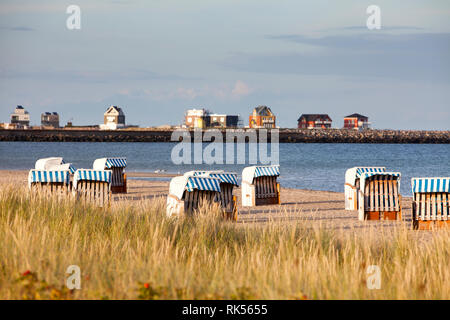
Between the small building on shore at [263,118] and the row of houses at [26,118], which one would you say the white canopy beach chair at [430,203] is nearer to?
the small building on shore at [263,118]

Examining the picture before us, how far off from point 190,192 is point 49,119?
172432 mm

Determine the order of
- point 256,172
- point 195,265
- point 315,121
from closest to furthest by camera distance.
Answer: point 195,265 → point 256,172 → point 315,121

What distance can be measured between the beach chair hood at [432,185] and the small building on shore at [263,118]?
494 ft

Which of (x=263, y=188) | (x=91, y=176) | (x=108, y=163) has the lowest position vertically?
(x=263, y=188)

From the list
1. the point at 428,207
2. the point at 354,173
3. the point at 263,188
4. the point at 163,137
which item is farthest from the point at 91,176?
the point at 163,137

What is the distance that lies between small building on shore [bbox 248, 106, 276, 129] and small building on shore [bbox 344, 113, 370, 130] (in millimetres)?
30724

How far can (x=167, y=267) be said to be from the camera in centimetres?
711

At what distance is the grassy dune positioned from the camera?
260 inches

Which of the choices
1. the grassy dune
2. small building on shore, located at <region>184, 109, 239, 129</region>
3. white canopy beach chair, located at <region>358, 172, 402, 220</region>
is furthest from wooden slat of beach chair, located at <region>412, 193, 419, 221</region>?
small building on shore, located at <region>184, 109, 239, 129</region>

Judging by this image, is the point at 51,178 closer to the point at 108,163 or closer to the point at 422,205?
the point at 108,163

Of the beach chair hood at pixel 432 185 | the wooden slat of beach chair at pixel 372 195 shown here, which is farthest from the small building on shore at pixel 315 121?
the beach chair hood at pixel 432 185

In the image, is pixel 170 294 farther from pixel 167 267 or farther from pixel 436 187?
pixel 436 187

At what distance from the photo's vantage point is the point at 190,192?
50.0 feet

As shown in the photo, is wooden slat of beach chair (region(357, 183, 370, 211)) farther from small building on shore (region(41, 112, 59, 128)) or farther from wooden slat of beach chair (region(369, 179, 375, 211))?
small building on shore (region(41, 112, 59, 128))
